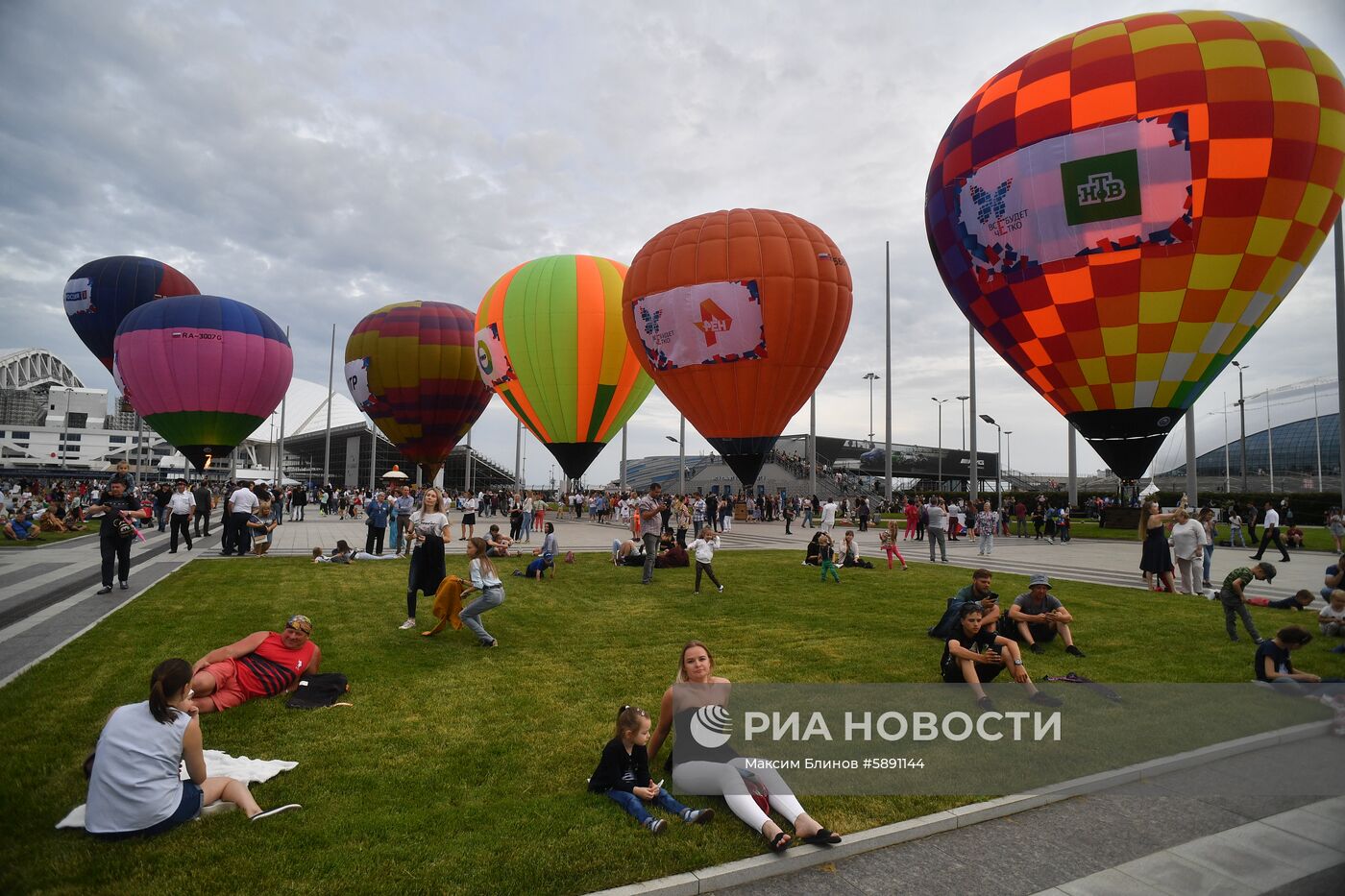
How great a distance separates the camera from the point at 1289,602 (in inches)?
448

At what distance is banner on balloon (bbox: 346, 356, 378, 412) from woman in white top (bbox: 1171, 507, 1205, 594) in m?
35.0

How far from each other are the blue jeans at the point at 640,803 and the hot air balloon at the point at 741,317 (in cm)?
1914

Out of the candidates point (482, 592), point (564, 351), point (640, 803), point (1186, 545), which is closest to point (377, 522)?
point (482, 592)

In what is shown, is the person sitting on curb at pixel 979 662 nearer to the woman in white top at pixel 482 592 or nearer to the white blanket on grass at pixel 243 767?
the woman in white top at pixel 482 592

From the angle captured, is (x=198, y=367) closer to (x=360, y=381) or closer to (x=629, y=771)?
(x=360, y=381)

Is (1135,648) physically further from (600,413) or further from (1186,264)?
(600,413)

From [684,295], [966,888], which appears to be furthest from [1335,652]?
[684,295]

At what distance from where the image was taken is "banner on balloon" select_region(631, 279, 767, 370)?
2242 cm

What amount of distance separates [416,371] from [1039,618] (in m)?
33.4

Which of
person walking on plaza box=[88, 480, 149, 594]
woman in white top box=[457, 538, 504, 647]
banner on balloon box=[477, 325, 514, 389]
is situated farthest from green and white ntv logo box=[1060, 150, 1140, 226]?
banner on balloon box=[477, 325, 514, 389]

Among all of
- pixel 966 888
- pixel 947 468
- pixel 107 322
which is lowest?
pixel 966 888

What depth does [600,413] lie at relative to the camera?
1190 inches

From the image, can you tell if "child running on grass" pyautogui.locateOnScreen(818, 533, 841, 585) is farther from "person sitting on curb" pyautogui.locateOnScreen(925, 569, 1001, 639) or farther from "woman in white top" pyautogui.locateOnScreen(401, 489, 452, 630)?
"woman in white top" pyautogui.locateOnScreen(401, 489, 452, 630)

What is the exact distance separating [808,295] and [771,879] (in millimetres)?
20519
